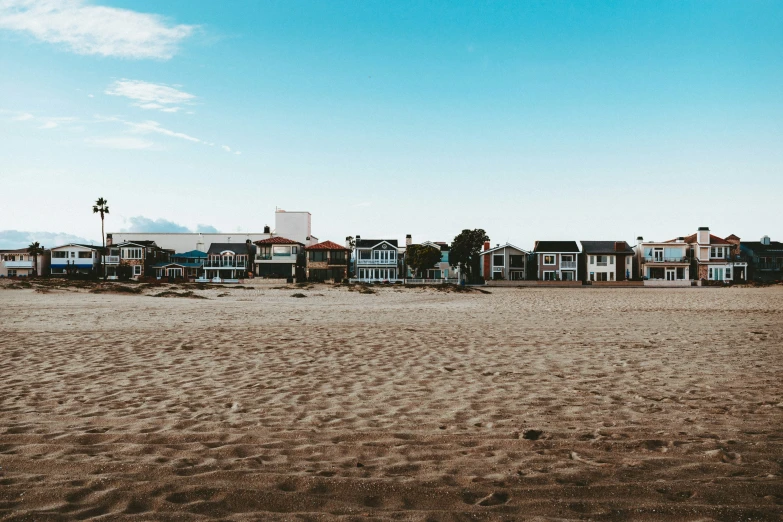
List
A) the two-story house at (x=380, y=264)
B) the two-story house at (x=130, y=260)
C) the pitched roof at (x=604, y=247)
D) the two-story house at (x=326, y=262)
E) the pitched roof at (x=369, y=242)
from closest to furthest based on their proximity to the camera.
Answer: the two-story house at (x=326, y=262)
the pitched roof at (x=604, y=247)
the two-story house at (x=380, y=264)
the pitched roof at (x=369, y=242)
the two-story house at (x=130, y=260)

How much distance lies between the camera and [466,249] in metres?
71.4

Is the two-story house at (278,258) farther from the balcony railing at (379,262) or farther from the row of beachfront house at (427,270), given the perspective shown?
the balcony railing at (379,262)

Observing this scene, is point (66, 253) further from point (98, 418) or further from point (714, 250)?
point (714, 250)

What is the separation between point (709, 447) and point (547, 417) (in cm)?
160

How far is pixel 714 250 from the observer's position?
75.4 metres

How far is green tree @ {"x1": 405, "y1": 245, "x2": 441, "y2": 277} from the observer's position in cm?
6712

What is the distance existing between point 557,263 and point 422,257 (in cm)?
2013

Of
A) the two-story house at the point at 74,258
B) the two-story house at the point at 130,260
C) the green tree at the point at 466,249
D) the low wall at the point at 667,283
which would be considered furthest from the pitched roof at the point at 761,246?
the two-story house at the point at 74,258

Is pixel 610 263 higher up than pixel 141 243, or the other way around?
pixel 141 243

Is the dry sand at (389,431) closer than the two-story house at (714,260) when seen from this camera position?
Yes

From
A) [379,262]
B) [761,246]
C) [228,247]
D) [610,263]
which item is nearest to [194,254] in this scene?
[228,247]

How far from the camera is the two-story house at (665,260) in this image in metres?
74.9

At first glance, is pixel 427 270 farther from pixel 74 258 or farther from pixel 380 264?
pixel 74 258

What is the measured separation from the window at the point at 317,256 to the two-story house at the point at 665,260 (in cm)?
4491
